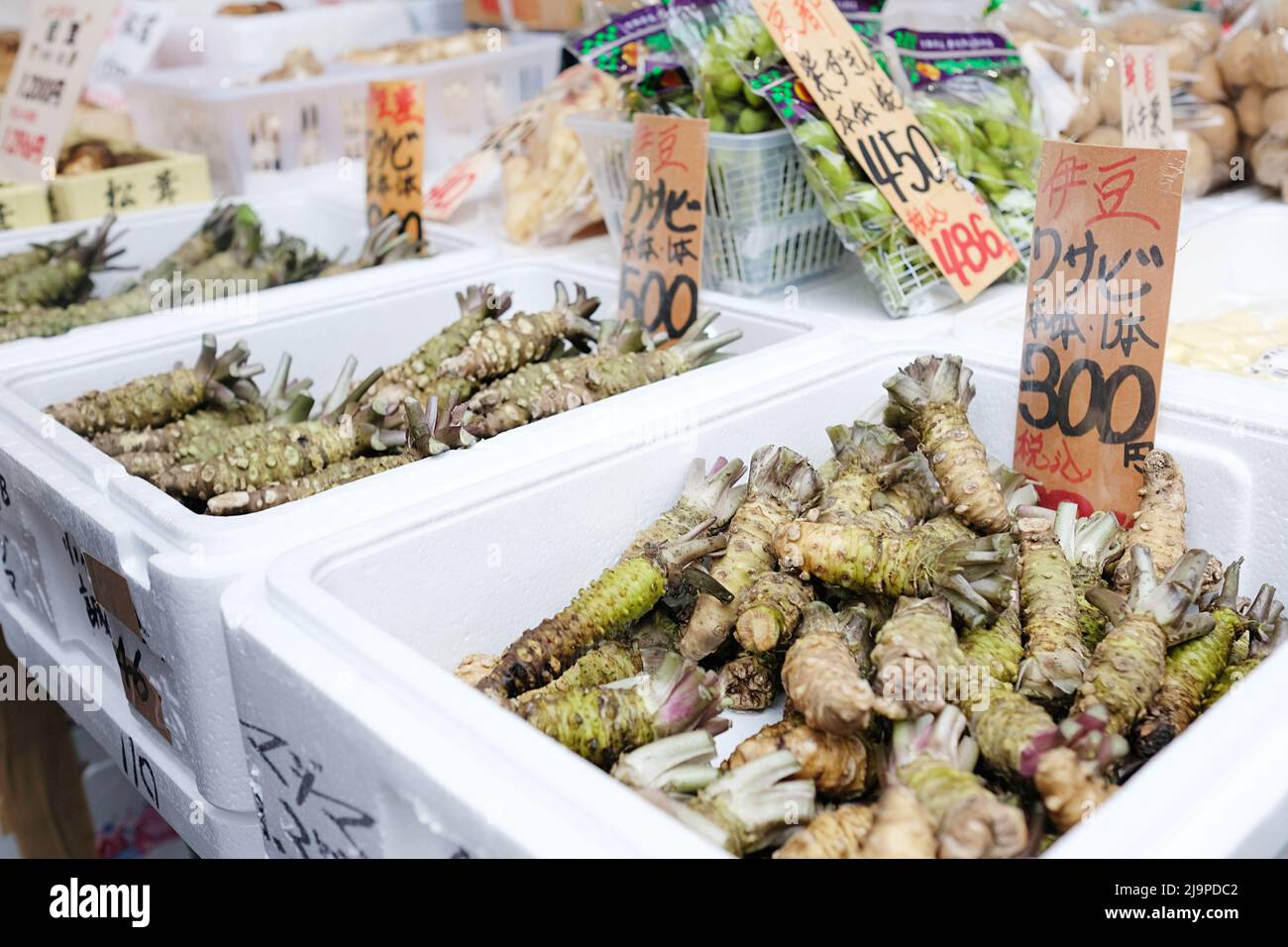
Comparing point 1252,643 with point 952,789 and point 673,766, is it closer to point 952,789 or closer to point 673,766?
point 952,789

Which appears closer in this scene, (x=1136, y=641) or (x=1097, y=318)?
(x=1136, y=641)

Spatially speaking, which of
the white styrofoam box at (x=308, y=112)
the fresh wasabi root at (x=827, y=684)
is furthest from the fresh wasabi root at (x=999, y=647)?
the white styrofoam box at (x=308, y=112)

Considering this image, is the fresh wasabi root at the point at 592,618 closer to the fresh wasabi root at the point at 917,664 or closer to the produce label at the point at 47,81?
the fresh wasabi root at the point at 917,664

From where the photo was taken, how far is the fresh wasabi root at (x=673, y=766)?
42.9 inches

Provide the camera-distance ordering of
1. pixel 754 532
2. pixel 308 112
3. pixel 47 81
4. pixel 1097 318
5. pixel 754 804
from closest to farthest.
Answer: pixel 754 804, pixel 754 532, pixel 1097 318, pixel 47 81, pixel 308 112

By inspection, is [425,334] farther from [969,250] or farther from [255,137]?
[255,137]

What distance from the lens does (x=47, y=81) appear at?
10.2ft

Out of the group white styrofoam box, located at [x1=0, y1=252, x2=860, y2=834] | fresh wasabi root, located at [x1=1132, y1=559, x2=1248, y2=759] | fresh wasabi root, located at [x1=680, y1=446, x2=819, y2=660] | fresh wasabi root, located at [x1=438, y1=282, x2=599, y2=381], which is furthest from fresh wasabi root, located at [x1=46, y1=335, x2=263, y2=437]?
fresh wasabi root, located at [x1=1132, y1=559, x2=1248, y2=759]

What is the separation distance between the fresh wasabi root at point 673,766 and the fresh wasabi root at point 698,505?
43 centimetres

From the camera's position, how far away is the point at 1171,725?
1.13 metres

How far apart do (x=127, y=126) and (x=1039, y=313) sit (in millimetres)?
3529

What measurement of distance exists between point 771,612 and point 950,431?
456 millimetres

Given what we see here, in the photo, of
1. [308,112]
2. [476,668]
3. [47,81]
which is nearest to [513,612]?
[476,668]
